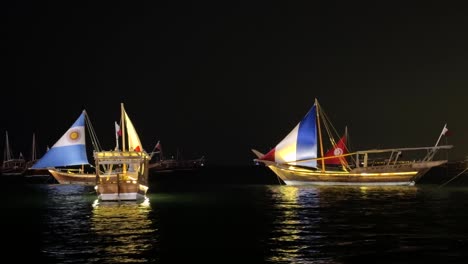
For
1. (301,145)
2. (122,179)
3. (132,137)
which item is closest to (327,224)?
(122,179)

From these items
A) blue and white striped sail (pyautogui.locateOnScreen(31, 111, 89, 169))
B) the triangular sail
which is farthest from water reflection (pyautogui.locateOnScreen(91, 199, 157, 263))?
blue and white striped sail (pyautogui.locateOnScreen(31, 111, 89, 169))

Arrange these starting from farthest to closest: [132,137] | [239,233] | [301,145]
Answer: [301,145], [132,137], [239,233]

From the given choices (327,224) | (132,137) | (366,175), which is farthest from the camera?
(366,175)

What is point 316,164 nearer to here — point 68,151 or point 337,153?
point 337,153

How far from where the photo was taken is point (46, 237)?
34188 millimetres

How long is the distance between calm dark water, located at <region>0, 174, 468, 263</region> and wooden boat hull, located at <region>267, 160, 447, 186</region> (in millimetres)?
28398

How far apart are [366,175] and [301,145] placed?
10210 millimetres

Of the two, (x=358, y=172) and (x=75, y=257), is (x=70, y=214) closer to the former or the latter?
(x=75, y=257)

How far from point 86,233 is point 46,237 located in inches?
88.7

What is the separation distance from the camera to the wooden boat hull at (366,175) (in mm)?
84312

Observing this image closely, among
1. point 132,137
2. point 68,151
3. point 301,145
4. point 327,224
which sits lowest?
point 327,224

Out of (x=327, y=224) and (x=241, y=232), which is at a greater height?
(x=241, y=232)

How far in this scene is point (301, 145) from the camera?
86625 millimetres

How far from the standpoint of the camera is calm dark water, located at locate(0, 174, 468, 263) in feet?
89.6
